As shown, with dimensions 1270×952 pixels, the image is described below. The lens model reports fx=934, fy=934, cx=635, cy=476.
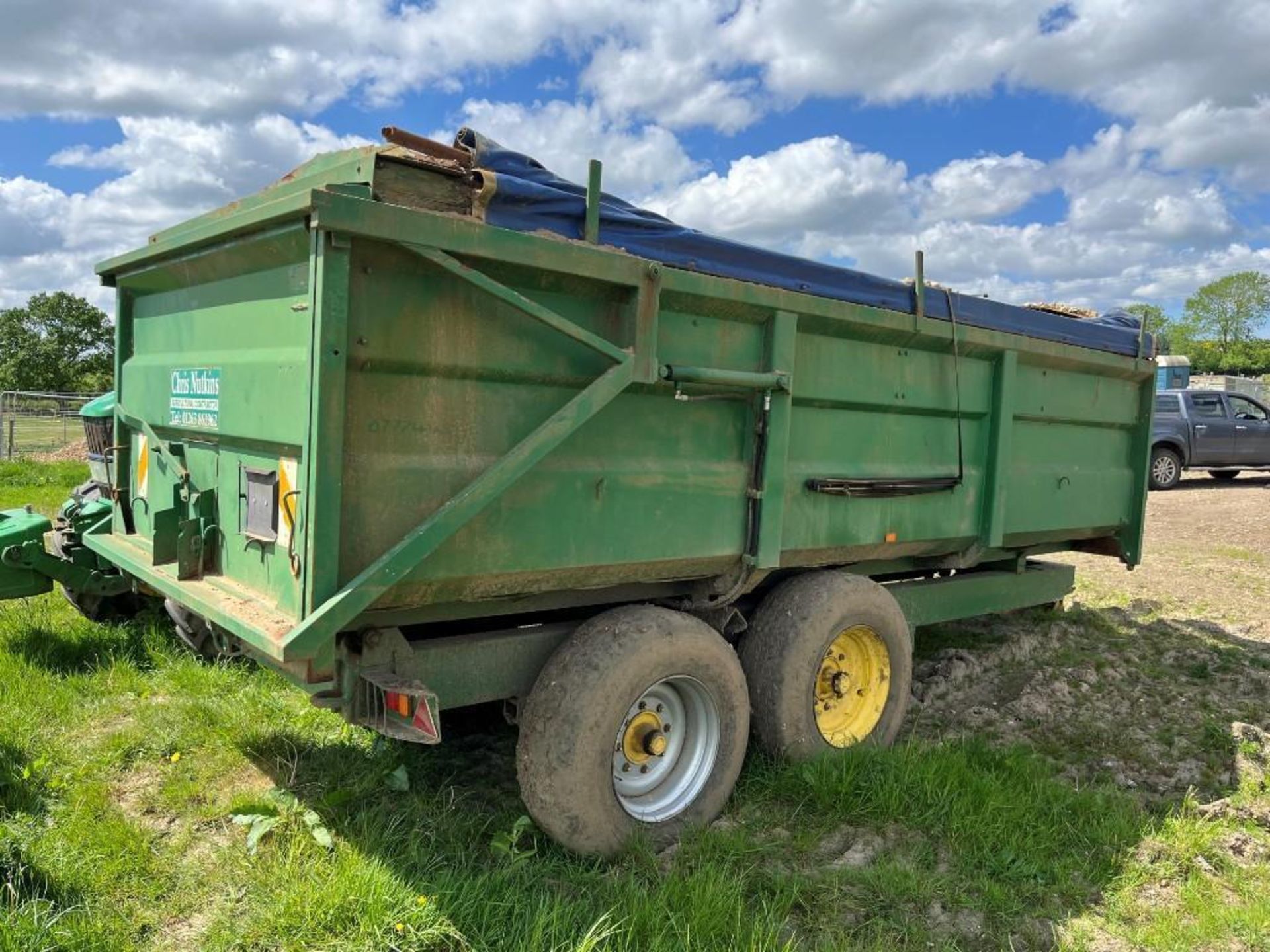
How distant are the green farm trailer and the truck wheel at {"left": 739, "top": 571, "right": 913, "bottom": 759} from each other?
0.05 feet

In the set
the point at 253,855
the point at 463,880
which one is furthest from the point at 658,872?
the point at 253,855

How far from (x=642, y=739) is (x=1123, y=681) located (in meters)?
3.47

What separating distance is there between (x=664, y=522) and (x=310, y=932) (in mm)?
1715

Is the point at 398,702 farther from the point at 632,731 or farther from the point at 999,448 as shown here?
the point at 999,448

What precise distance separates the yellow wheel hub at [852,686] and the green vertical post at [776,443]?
66 centimetres

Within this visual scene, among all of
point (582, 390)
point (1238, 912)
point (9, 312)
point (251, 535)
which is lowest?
point (1238, 912)

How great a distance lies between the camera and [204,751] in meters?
3.91

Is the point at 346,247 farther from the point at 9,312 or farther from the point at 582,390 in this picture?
the point at 9,312

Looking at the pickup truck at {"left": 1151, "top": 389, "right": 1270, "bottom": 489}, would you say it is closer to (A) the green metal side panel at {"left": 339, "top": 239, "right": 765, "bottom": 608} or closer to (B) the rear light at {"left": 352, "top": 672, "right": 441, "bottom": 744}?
(A) the green metal side panel at {"left": 339, "top": 239, "right": 765, "bottom": 608}

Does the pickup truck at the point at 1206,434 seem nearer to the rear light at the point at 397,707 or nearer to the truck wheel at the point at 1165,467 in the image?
the truck wheel at the point at 1165,467

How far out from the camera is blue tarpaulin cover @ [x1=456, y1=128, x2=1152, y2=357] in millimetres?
3049

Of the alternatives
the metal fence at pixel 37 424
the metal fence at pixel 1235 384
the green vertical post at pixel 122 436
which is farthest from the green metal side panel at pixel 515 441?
the metal fence at pixel 1235 384

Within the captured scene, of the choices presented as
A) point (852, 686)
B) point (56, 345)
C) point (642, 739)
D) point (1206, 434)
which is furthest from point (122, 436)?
point (56, 345)

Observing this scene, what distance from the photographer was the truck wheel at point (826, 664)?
3.82 metres
